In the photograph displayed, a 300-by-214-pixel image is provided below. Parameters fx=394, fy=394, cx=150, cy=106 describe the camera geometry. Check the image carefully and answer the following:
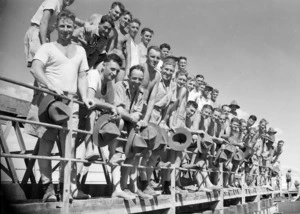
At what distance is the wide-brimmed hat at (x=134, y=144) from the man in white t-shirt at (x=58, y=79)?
819 mm

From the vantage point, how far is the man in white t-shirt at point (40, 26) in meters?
4.88

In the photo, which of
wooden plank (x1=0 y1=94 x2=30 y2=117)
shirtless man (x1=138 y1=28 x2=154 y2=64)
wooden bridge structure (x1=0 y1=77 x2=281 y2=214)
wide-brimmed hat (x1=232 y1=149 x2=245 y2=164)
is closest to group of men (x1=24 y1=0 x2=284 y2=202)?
shirtless man (x1=138 y1=28 x2=154 y2=64)

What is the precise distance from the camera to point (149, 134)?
5.40 metres

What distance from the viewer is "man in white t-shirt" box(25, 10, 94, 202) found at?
422 centimetres

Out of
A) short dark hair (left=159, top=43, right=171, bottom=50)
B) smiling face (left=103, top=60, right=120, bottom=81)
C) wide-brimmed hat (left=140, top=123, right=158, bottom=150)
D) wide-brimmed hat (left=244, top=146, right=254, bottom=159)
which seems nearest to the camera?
smiling face (left=103, top=60, right=120, bottom=81)

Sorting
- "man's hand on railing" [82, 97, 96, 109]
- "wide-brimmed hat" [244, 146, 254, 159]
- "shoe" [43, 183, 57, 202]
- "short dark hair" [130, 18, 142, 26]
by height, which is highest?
"short dark hair" [130, 18, 142, 26]

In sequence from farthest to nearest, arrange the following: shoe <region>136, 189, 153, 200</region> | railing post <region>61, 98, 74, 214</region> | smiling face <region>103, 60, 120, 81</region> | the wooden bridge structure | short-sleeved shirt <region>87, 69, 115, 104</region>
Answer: shoe <region>136, 189, 153, 200</region>
smiling face <region>103, 60, 120, 81</region>
short-sleeved shirt <region>87, 69, 115, 104</region>
railing post <region>61, 98, 74, 214</region>
the wooden bridge structure

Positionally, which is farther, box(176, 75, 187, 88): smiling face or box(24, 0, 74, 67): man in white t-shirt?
box(176, 75, 187, 88): smiling face

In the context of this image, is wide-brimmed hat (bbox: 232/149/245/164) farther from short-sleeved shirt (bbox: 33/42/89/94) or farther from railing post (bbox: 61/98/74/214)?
railing post (bbox: 61/98/74/214)

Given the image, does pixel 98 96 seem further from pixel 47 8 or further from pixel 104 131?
pixel 47 8

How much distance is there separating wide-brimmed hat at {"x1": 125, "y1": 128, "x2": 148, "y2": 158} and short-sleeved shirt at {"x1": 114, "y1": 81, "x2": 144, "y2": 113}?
0.36 meters

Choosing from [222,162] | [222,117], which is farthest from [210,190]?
[222,117]

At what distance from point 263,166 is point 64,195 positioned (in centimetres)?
1068

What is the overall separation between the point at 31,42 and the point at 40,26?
0.23 meters
